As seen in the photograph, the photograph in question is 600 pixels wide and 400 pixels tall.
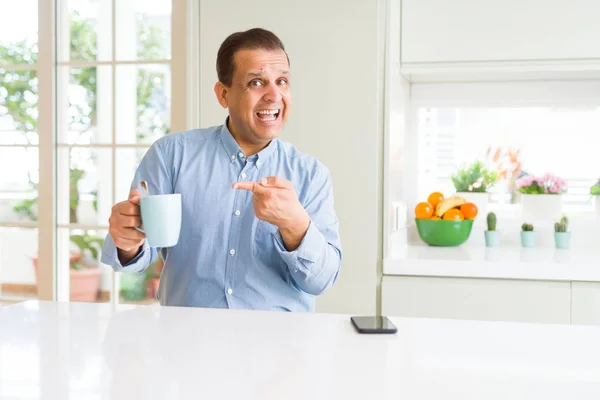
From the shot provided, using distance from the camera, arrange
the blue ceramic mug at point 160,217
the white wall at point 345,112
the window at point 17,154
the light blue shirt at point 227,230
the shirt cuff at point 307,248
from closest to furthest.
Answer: the blue ceramic mug at point 160,217 < the shirt cuff at point 307,248 < the light blue shirt at point 227,230 < the white wall at point 345,112 < the window at point 17,154

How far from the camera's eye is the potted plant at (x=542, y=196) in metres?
2.99

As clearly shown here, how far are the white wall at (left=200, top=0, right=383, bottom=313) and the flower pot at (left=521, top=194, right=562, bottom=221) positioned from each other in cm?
95

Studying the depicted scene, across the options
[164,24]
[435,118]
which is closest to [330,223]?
[435,118]

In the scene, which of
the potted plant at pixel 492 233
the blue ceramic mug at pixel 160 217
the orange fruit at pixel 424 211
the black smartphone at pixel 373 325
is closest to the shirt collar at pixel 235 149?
the blue ceramic mug at pixel 160 217

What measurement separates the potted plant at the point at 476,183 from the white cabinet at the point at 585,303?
846mm

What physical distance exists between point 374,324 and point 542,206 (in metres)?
2.06

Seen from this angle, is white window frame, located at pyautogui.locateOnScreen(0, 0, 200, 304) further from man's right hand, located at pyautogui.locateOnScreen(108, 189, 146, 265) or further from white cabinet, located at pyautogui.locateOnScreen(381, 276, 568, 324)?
man's right hand, located at pyautogui.locateOnScreen(108, 189, 146, 265)

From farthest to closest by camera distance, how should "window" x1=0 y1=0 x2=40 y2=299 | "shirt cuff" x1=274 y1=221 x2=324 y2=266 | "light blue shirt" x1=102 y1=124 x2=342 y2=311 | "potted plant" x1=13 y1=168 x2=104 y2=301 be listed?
"window" x1=0 y1=0 x2=40 y2=299, "potted plant" x1=13 y1=168 x2=104 y2=301, "light blue shirt" x1=102 y1=124 x2=342 y2=311, "shirt cuff" x1=274 y1=221 x2=324 y2=266

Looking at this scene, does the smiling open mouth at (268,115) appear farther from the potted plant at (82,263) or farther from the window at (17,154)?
the window at (17,154)

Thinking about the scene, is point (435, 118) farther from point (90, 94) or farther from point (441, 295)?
point (90, 94)

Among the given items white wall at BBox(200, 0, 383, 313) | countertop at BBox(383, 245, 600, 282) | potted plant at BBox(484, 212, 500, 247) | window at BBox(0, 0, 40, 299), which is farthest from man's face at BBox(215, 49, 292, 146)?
window at BBox(0, 0, 40, 299)

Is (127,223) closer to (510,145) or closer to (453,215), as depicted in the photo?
(453,215)

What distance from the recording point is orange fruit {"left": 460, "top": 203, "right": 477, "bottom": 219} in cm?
284

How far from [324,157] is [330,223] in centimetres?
80
